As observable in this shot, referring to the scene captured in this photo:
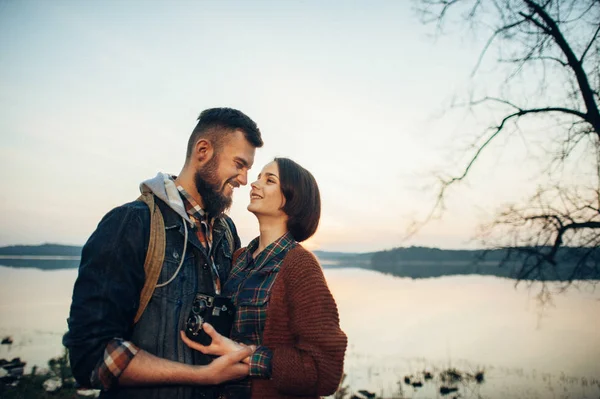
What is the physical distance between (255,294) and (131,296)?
2.30 feet

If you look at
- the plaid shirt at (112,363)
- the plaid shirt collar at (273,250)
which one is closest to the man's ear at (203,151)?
the plaid shirt collar at (273,250)

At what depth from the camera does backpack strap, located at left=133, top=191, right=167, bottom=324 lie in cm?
184

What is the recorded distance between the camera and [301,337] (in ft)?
6.58

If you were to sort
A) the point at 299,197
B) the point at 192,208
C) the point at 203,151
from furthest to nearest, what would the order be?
the point at 299,197, the point at 203,151, the point at 192,208

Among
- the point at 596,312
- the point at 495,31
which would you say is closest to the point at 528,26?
the point at 495,31

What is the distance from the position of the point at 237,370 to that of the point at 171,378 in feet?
1.09

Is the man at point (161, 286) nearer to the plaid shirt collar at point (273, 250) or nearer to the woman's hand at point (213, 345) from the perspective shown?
the woman's hand at point (213, 345)

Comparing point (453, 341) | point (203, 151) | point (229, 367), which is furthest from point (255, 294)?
point (453, 341)

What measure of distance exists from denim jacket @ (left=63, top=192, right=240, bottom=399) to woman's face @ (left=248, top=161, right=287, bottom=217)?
52 centimetres

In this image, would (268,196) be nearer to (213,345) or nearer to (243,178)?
(243,178)

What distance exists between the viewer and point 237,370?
Answer: 75.5 inches

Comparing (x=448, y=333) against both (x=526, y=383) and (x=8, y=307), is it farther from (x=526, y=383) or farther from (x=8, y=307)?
(x=8, y=307)

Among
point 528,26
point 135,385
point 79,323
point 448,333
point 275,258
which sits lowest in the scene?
point 448,333

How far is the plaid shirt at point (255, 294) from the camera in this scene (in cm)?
199
